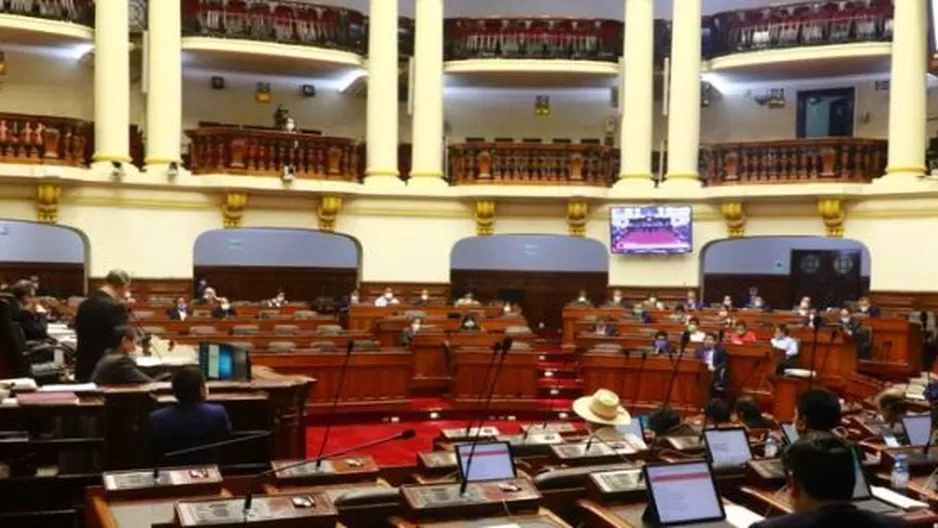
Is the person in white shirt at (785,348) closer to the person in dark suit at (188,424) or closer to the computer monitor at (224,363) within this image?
the computer monitor at (224,363)

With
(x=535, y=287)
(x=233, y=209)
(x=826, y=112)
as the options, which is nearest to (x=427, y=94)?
(x=233, y=209)

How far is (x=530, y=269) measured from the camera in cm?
2011

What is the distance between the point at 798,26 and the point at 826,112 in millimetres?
2575

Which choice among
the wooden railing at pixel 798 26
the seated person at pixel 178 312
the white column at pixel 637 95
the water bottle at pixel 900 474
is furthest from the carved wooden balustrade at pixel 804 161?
the water bottle at pixel 900 474

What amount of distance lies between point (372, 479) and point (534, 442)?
1.34 m

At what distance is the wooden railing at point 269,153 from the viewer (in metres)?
15.8

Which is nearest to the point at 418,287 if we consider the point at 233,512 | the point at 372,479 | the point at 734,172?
the point at 734,172

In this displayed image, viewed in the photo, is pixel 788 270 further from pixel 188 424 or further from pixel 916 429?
pixel 188 424

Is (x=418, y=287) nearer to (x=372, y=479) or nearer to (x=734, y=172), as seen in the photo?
(x=734, y=172)

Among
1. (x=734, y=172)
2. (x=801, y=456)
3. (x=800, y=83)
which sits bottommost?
(x=801, y=456)

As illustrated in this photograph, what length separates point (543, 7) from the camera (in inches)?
808

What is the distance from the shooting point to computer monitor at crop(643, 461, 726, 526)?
360 centimetres

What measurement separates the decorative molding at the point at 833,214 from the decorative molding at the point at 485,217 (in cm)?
539

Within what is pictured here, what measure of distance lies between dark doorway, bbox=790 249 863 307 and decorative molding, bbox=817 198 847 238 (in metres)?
2.89
